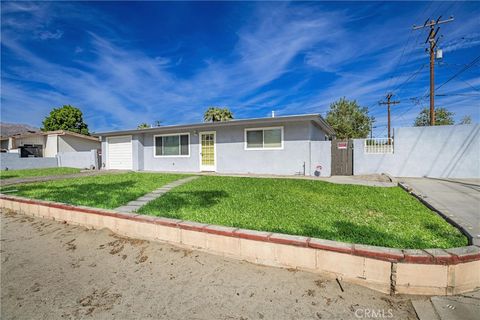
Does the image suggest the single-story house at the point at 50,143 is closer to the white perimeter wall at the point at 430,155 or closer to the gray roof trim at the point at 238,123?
the gray roof trim at the point at 238,123

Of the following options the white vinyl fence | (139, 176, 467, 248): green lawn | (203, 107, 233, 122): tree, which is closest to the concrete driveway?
(139, 176, 467, 248): green lawn

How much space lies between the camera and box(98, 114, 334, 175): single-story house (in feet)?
33.4

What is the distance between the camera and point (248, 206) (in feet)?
15.4

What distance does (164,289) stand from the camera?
2418 millimetres

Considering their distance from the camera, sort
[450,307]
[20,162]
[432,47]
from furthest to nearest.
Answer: [20,162] → [432,47] → [450,307]

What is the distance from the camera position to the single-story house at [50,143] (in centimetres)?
2088

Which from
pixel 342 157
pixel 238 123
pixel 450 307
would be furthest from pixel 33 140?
pixel 450 307

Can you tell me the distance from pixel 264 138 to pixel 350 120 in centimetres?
2323

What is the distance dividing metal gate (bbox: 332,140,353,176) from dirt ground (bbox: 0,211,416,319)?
9.48 metres

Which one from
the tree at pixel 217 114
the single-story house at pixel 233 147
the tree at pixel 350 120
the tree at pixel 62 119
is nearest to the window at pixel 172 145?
the single-story house at pixel 233 147

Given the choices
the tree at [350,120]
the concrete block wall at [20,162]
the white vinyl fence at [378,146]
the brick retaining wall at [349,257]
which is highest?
the tree at [350,120]

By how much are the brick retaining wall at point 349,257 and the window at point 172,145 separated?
9575 millimetres

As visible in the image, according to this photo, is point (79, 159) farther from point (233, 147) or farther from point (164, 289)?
point (164, 289)

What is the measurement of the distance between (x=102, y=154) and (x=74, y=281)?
15943mm
